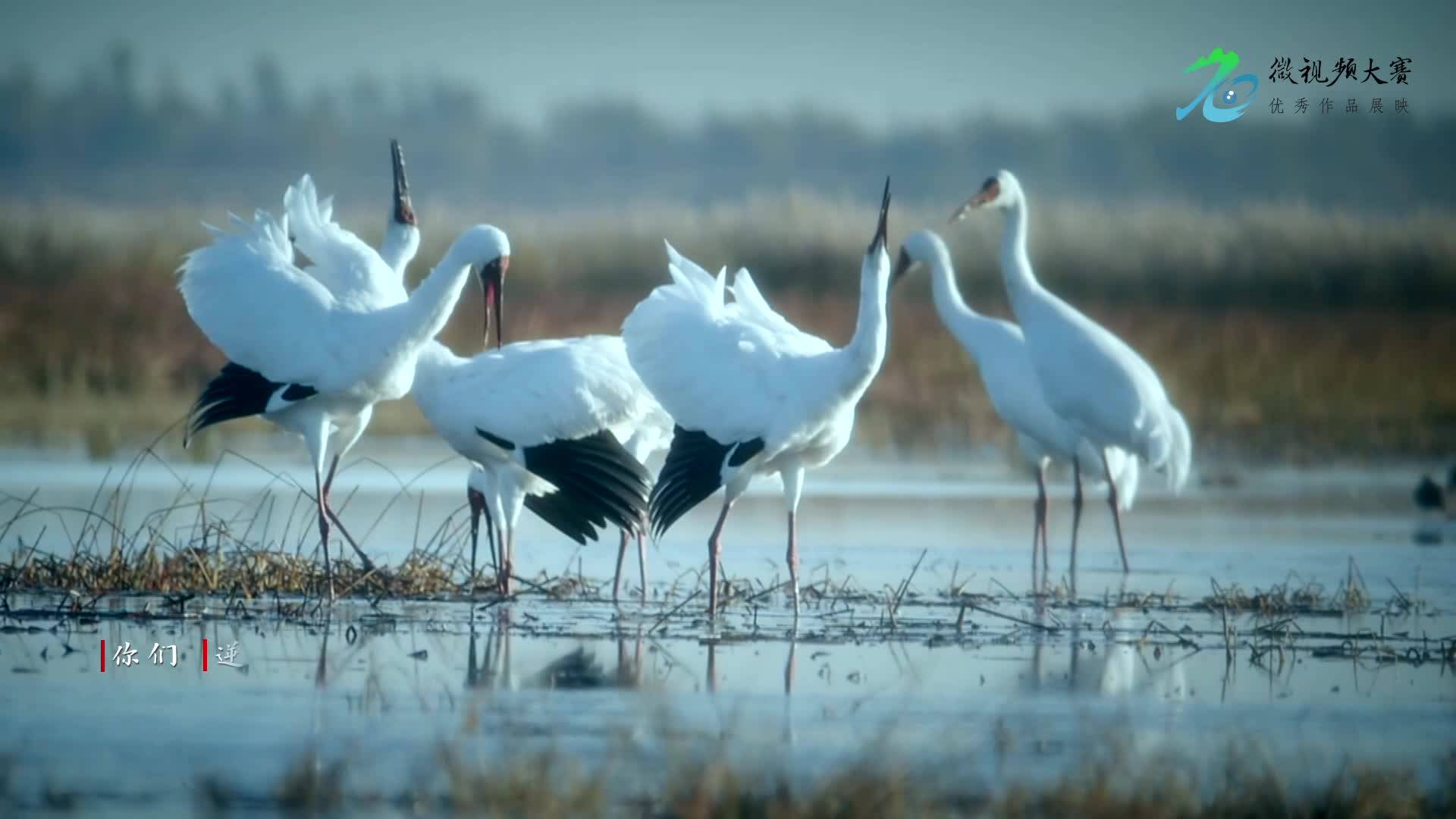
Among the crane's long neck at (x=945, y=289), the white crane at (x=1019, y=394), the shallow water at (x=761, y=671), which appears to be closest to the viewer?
the shallow water at (x=761, y=671)

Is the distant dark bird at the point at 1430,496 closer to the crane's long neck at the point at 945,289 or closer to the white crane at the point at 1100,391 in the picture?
the white crane at the point at 1100,391

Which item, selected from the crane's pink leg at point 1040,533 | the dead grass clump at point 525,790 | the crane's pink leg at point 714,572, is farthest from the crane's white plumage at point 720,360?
the dead grass clump at point 525,790

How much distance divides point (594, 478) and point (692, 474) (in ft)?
1.97

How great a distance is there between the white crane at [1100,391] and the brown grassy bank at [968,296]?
5384 mm

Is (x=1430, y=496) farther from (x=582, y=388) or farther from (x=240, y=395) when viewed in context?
(x=240, y=395)

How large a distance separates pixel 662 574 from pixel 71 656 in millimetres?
3712

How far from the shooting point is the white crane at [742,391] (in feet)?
29.0

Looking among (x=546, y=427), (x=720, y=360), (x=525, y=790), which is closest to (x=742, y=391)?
(x=720, y=360)

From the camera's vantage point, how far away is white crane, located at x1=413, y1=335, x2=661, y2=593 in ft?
30.7

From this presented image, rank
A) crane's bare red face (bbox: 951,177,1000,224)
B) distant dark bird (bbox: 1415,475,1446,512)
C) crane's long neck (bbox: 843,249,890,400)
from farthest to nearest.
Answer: distant dark bird (bbox: 1415,475,1446,512) → crane's bare red face (bbox: 951,177,1000,224) → crane's long neck (bbox: 843,249,890,400)

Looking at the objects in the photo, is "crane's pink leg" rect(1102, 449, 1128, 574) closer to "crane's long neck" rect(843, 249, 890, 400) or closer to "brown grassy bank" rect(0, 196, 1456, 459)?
"crane's long neck" rect(843, 249, 890, 400)

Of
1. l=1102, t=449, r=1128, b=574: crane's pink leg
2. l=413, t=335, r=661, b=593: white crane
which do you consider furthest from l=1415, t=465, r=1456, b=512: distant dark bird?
l=413, t=335, r=661, b=593: white crane

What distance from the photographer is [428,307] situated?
370 inches

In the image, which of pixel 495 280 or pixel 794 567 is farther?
pixel 495 280
